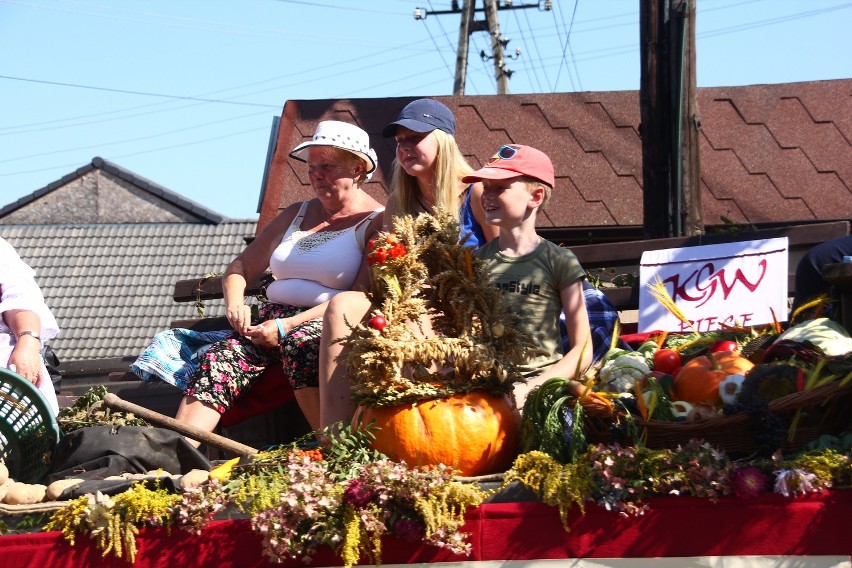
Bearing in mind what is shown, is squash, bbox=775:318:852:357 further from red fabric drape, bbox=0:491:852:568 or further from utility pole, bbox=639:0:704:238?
utility pole, bbox=639:0:704:238

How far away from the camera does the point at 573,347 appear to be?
Answer: 3.61 m

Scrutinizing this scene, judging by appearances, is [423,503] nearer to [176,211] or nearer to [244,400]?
[244,400]

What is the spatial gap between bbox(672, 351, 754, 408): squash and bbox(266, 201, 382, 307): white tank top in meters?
1.64

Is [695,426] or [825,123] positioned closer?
[695,426]

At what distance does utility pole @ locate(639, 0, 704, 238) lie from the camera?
6102mm

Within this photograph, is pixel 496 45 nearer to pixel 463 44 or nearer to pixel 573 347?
pixel 463 44

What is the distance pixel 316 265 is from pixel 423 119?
745 mm

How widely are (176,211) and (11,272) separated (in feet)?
102

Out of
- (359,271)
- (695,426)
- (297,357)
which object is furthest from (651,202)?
(695,426)

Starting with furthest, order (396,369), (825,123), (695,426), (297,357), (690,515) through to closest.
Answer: (825,123) < (297,357) < (396,369) < (695,426) < (690,515)

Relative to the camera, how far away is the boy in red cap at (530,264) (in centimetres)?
376

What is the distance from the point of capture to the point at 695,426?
304 centimetres

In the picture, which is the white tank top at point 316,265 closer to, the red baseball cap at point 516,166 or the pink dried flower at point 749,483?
the red baseball cap at point 516,166

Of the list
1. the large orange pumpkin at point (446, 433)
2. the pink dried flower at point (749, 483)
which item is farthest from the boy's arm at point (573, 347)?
the pink dried flower at point (749, 483)
